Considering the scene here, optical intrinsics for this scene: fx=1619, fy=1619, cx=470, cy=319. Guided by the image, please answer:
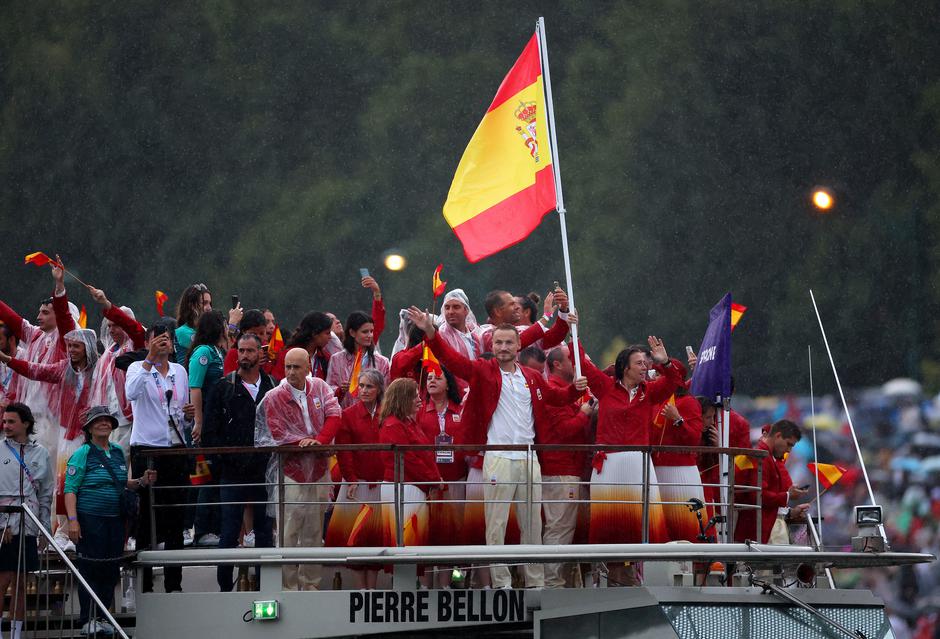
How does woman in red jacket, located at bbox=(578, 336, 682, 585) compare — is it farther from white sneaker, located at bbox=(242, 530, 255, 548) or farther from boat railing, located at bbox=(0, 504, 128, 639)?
boat railing, located at bbox=(0, 504, 128, 639)

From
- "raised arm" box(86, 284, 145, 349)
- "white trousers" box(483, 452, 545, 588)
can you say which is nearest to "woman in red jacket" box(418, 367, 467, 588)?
"white trousers" box(483, 452, 545, 588)

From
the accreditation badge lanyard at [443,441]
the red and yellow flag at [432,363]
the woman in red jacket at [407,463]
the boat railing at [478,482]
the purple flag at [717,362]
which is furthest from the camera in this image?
the red and yellow flag at [432,363]

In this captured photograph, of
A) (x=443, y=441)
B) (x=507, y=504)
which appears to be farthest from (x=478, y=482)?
(x=443, y=441)

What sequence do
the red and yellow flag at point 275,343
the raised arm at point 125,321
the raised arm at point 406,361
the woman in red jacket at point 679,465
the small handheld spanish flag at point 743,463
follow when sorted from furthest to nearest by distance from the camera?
1. the red and yellow flag at point 275,343
2. the raised arm at point 125,321
3. the small handheld spanish flag at point 743,463
4. the raised arm at point 406,361
5. the woman in red jacket at point 679,465

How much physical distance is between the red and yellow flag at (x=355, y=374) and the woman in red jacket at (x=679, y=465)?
2.57 metres

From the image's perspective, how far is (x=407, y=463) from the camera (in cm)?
1198

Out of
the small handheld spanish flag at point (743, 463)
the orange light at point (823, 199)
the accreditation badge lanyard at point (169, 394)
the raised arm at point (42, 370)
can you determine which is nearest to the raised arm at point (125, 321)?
the raised arm at point (42, 370)

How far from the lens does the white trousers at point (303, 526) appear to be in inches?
468

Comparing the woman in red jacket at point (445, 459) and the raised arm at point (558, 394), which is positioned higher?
the raised arm at point (558, 394)

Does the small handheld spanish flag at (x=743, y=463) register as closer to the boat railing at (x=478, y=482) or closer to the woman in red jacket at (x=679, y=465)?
the woman in red jacket at (x=679, y=465)

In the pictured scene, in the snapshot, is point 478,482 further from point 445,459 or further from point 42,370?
point 42,370

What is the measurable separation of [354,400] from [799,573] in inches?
158

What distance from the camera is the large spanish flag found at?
13.6m

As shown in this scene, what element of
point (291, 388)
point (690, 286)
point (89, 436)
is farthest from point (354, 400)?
point (690, 286)
